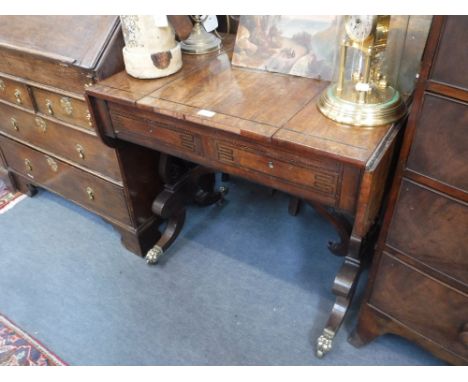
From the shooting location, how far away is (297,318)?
1.40m

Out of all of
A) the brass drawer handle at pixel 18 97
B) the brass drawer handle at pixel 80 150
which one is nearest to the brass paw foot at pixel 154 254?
the brass drawer handle at pixel 80 150

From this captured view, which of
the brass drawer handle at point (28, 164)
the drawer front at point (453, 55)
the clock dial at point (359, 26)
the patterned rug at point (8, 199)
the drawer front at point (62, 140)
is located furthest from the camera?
the patterned rug at point (8, 199)

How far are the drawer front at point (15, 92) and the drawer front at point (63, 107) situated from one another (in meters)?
0.05

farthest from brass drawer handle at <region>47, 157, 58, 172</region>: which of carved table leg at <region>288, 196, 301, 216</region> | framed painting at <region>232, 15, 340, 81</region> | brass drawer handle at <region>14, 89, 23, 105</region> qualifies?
carved table leg at <region>288, 196, 301, 216</region>

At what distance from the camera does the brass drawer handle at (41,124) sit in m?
1.54

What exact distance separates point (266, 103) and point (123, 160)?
603 millimetres

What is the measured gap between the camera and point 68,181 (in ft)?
5.55

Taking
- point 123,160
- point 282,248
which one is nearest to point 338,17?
point 123,160

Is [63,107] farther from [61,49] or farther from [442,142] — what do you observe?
[442,142]

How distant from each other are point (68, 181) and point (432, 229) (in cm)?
137

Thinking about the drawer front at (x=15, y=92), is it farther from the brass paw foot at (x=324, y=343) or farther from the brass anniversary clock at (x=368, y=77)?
the brass paw foot at (x=324, y=343)

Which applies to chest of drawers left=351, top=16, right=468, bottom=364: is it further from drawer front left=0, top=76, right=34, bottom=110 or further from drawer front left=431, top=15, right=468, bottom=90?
drawer front left=0, top=76, right=34, bottom=110

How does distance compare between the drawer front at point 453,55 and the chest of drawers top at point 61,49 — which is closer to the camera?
the drawer front at point 453,55
